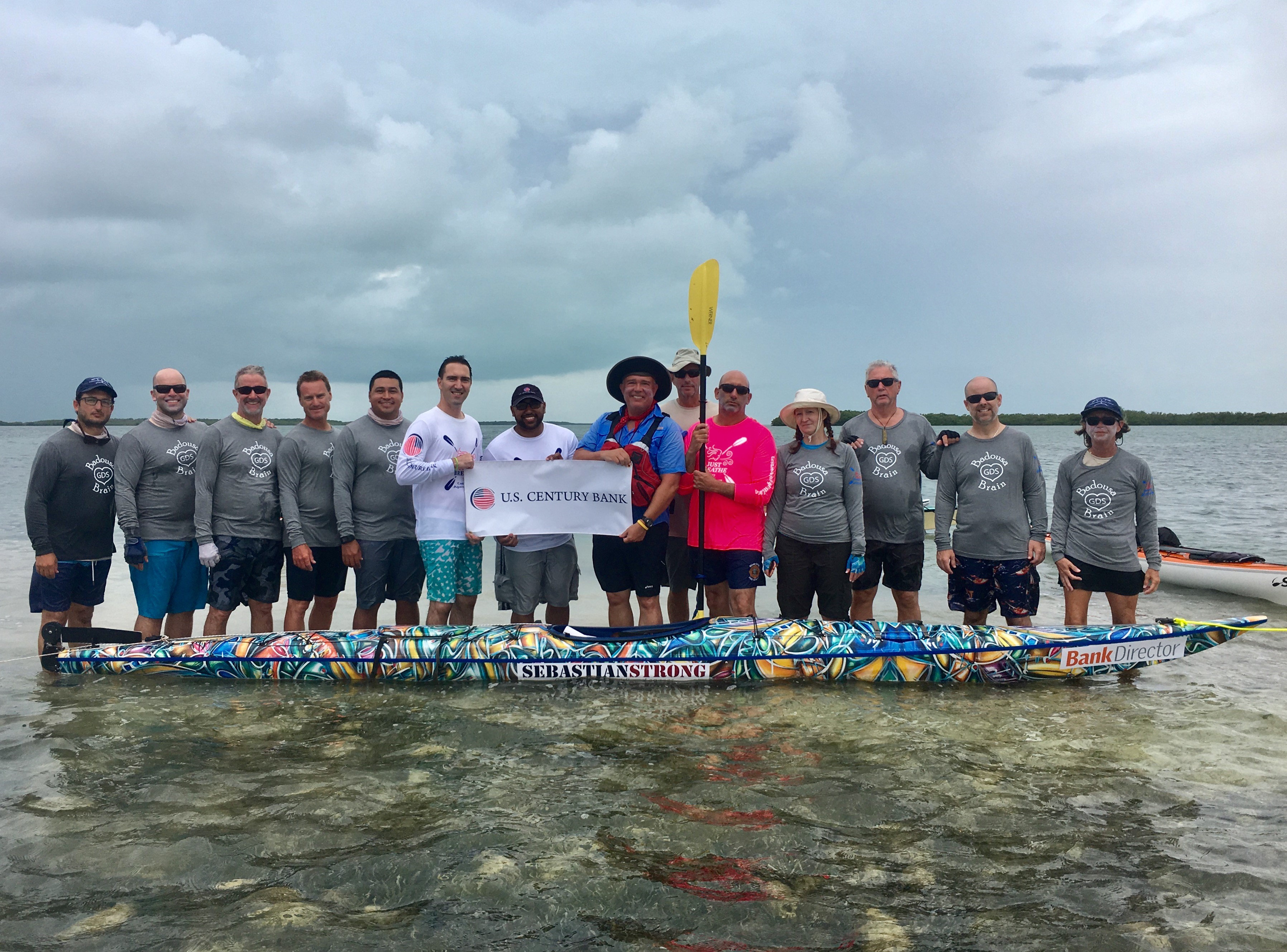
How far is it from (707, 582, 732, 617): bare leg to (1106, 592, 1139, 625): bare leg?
2974 millimetres

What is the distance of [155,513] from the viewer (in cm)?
662

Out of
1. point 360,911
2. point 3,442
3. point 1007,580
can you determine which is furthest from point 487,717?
point 3,442

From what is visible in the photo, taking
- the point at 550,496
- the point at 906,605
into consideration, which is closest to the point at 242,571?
the point at 550,496

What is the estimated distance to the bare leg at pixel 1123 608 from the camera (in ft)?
21.7

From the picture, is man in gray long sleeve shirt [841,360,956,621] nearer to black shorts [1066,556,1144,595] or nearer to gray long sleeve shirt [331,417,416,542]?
black shorts [1066,556,1144,595]

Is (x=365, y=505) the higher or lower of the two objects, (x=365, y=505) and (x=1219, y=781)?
the higher

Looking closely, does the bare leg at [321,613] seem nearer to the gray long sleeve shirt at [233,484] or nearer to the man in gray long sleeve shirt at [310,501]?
the man in gray long sleeve shirt at [310,501]

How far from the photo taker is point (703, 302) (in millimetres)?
7699

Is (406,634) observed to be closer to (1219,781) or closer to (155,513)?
(155,513)

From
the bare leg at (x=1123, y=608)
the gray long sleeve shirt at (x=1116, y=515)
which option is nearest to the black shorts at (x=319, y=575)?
the gray long sleeve shirt at (x=1116, y=515)

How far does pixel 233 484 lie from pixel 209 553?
1.81 ft

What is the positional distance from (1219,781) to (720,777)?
9.44 feet

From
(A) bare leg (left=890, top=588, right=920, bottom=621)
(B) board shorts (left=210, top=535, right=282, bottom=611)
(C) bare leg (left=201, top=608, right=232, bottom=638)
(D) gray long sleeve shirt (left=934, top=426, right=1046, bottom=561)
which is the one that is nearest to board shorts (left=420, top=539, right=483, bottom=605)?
(B) board shorts (left=210, top=535, right=282, bottom=611)

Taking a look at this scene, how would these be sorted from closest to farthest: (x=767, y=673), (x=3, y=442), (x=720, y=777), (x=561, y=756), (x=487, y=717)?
1. (x=720, y=777)
2. (x=561, y=756)
3. (x=487, y=717)
4. (x=767, y=673)
5. (x=3, y=442)
